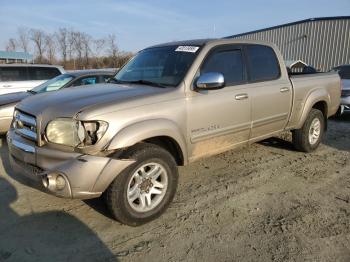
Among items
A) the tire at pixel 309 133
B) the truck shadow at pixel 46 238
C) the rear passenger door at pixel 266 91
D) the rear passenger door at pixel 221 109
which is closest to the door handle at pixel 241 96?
the rear passenger door at pixel 221 109

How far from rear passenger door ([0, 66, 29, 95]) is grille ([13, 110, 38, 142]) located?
706 centimetres

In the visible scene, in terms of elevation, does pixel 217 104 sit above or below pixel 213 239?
above

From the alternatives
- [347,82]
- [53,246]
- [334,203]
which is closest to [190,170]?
[334,203]

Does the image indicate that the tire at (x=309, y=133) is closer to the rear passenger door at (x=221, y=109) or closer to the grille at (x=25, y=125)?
the rear passenger door at (x=221, y=109)

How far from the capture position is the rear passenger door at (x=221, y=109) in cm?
413

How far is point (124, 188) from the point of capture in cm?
340

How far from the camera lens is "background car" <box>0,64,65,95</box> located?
10383 millimetres

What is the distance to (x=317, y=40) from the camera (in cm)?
2489

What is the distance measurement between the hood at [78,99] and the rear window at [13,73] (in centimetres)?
736

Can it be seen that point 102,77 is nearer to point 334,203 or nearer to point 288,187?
point 288,187

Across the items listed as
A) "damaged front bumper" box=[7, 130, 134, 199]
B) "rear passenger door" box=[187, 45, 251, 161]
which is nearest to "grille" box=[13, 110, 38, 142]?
"damaged front bumper" box=[7, 130, 134, 199]

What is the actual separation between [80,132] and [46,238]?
1.07m

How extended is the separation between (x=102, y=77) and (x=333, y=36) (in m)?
20.3

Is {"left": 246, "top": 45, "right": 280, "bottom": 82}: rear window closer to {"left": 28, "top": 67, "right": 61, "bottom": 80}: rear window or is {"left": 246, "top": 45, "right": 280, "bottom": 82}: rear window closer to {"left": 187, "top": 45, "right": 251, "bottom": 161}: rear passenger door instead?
{"left": 187, "top": 45, "right": 251, "bottom": 161}: rear passenger door
